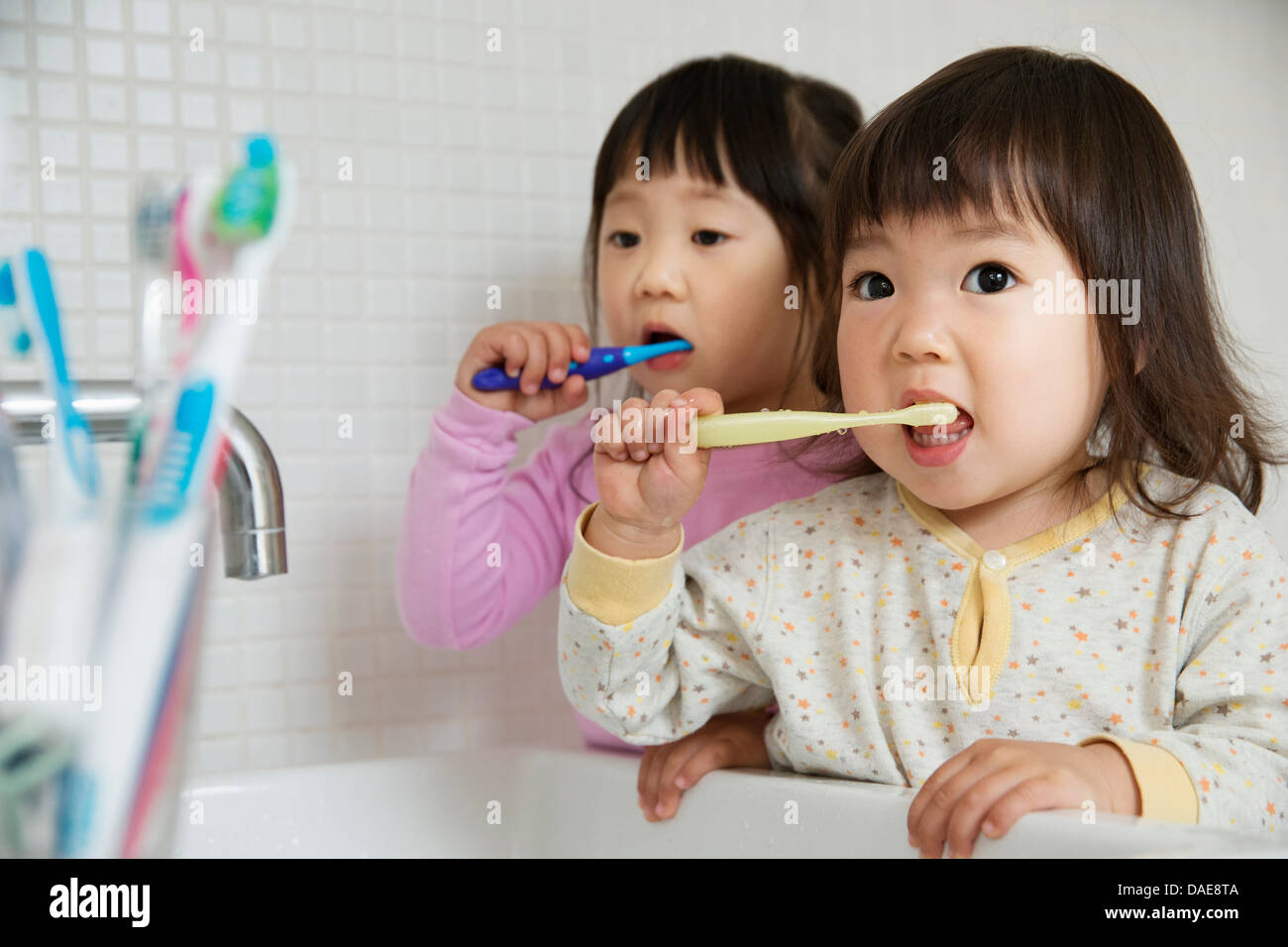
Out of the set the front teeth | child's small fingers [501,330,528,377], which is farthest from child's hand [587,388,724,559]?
child's small fingers [501,330,528,377]

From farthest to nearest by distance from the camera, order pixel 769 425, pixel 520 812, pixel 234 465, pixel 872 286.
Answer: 1. pixel 520 812
2. pixel 872 286
3. pixel 769 425
4. pixel 234 465

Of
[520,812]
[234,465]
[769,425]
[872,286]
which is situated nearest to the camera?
[234,465]

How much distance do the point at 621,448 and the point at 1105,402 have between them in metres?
0.32

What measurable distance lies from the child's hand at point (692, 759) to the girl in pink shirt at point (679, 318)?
0.56ft

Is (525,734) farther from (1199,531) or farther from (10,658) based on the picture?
(10,658)

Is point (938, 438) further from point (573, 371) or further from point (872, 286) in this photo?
point (573, 371)

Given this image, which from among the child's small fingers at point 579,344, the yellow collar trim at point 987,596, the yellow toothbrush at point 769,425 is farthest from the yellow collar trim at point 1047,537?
the child's small fingers at point 579,344

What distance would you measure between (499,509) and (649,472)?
32cm

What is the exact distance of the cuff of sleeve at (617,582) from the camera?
2.41ft

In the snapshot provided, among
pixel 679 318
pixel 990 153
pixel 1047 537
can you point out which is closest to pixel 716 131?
pixel 679 318

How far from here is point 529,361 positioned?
0.95 metres

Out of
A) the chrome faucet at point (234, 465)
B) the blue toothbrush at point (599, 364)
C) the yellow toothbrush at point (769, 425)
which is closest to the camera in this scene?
the chrome faucet at point (234, 465)

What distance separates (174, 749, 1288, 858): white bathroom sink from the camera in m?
0.72

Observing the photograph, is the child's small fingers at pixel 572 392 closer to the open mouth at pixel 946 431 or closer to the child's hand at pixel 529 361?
the child's hand at pixel 529 361
